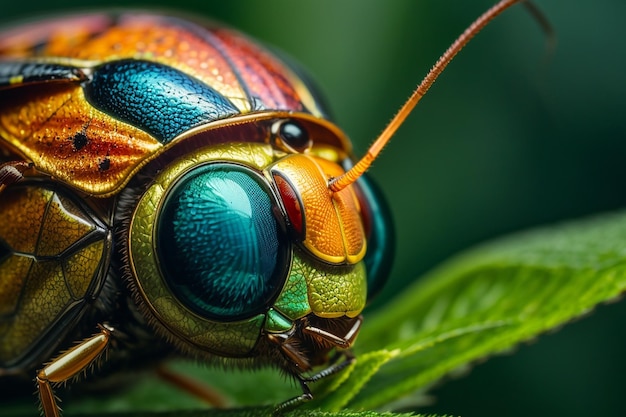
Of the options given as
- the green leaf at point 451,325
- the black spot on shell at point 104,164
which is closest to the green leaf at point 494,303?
the green leaf at point 451,325

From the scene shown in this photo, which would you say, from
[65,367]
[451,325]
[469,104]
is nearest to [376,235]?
[451,325]

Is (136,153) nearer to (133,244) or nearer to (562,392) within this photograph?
(133,244)

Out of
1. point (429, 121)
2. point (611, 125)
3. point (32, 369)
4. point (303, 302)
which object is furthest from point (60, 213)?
point (611, 125)

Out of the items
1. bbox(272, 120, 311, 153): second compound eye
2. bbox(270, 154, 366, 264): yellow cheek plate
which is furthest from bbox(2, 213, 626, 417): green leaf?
bbox(272, 120, 311, 153): second compound eye

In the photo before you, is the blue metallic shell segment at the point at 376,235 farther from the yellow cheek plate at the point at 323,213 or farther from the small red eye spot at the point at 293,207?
the small red eye spot at the point at 293,207

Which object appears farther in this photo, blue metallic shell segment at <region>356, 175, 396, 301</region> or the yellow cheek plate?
blue metallic shell segment at <region>356, 175, 396, 301</region>

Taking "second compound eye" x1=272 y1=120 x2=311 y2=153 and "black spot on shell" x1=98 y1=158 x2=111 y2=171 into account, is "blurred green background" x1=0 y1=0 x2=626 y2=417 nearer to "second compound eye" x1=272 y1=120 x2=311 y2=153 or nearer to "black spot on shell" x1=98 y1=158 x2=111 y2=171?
"second compound eye" x1=272 y1=120 x2=311 y2=153

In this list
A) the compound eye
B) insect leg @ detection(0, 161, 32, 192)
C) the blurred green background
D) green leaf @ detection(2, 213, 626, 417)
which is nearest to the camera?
the compound eye
